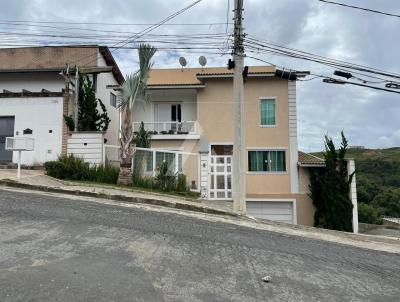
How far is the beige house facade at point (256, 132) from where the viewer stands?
24531mm

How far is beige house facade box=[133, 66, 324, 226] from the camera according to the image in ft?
80.5

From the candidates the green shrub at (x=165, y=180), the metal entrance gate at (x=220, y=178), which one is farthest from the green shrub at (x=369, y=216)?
the green shrub at (x=165, y=180)

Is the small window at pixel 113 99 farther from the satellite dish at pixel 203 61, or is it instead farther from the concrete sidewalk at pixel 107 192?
the concrete sidewalk at pixel 107 192

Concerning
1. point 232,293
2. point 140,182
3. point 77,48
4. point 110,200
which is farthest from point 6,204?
point 77,48

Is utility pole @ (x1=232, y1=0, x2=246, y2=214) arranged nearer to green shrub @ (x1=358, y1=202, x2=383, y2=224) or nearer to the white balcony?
the white balcony

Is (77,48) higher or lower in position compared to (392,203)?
higher

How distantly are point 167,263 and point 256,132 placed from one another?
1958 cm

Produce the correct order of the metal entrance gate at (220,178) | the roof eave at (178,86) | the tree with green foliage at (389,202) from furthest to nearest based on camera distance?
1. the tree with green foliage at (389,202)
2. the roof eave at (178,86)
3. the metal entrance gate at (220,178)

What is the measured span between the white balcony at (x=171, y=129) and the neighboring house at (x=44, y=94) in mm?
2933

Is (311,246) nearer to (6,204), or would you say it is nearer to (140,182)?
(6,204)

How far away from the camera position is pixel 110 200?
13.7 m

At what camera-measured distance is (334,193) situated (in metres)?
21.8

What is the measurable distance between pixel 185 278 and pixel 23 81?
2277 centimetres

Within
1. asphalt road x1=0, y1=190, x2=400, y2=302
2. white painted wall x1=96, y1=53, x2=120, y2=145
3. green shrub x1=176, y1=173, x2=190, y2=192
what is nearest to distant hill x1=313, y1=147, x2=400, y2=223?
green shrub x1=176, y1=173, x2=190, y2=192
